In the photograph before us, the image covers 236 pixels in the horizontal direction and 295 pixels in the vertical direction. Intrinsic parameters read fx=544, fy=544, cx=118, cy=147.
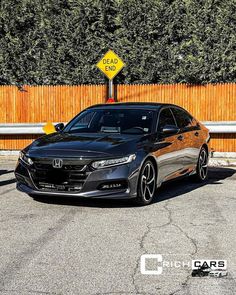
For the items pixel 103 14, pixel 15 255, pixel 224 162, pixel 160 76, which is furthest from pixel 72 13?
pixel 15 255

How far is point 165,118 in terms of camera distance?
9.18m

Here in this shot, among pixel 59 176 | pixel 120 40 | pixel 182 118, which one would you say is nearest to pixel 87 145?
pixel 59 176

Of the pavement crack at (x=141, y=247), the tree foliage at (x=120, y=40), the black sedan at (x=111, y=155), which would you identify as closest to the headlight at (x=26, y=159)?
the black sedan at (x=111, y=155)

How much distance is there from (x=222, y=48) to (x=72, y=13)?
483cm

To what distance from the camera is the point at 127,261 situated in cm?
520

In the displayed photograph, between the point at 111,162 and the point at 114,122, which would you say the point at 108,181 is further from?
the point at 114,122

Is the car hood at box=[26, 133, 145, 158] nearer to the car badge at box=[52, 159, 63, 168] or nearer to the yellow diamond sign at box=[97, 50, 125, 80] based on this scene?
the car badge at box=[52, 159, 63, 168]

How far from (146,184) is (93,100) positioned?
8.71 metres

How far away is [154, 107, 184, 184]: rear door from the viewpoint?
331 inches

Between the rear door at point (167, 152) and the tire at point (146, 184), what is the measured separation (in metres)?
0.26

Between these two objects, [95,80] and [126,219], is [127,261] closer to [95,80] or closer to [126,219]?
[126,219]

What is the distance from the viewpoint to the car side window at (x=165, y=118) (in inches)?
350

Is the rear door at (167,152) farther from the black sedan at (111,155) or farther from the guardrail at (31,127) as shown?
the guardrail at (31,127)

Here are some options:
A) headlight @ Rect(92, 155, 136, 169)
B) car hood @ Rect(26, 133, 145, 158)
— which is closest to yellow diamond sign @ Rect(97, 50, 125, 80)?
car hood @ Rect(26, 133, 145, 158)
